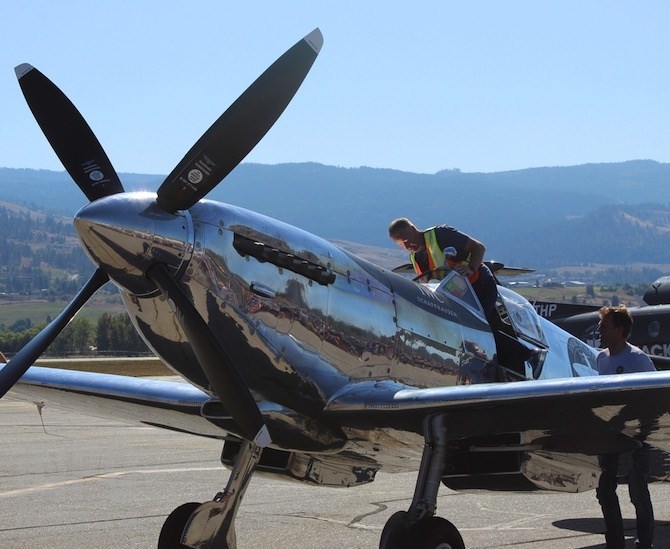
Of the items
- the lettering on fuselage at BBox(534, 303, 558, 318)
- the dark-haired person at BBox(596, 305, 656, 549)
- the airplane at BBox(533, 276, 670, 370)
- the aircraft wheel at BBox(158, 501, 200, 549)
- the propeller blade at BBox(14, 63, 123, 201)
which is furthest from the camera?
the lettering on fuselage at BBox(534, 303, 558, 318)

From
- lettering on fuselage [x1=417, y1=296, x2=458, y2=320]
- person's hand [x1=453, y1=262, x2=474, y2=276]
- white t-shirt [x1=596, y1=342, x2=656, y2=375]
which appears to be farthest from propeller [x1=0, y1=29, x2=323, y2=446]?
white t-shirt [x1=596, y1=342, x2=656, y2=375]

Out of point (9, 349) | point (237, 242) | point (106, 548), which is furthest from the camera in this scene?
point (9, 349)

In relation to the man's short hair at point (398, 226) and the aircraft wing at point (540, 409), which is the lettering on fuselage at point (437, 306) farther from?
the man's short hair at point (398, 226)

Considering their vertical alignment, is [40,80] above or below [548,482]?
above

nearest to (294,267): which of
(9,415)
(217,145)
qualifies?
(217,145)

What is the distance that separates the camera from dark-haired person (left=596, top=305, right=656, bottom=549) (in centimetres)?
848

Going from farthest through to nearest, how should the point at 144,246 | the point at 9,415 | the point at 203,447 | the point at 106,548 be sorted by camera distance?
the point at 9,415
the point at 203,447
the point at 106,548
the point at 144,246

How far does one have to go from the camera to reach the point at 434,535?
7.49 m

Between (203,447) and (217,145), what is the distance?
11790 millimetres

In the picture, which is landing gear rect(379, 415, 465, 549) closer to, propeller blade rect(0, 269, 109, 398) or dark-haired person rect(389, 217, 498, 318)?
dark-haired person rect(389, 217, 498, 318)

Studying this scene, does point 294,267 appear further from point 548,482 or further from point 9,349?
point 9,349

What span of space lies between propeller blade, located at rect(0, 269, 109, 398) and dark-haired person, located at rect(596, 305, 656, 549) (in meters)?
4.13

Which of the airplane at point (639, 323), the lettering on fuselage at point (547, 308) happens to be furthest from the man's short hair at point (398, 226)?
the lettering on fuselage at point (547, 308)

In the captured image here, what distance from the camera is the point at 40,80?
7777 millimetres
